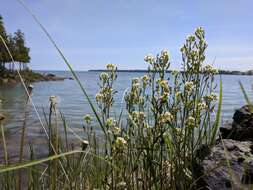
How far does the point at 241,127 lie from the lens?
5.20 m

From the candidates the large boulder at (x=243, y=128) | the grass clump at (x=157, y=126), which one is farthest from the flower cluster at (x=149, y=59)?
the large boulder at (x=243, y=128)

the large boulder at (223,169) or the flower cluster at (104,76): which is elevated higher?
the flower cluster at (104,76)

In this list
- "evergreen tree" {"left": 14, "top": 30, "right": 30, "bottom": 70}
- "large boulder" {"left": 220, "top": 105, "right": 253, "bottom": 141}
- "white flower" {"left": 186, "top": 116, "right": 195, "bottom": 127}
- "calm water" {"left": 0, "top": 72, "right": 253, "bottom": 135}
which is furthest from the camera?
"evergreen tree" {"left": 14, "top": 30, "right": 30, "bottom": 70}

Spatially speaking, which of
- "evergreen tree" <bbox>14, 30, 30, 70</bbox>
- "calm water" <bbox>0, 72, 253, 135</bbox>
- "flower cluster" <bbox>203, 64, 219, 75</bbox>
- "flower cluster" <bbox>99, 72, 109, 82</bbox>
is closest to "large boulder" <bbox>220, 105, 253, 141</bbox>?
"calm water" <bbox>0, 72, 253, 135</bbox>

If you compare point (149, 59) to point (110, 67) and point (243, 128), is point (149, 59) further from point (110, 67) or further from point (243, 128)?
point (243, 128)

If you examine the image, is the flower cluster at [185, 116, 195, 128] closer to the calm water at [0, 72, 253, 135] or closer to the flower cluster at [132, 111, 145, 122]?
the flower cluster at [132, 111, 145, 122]

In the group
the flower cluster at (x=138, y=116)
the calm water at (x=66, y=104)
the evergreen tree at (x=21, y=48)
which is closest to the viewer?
the flower cluster at (x=138, y=116)

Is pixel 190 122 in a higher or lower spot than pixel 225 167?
higher

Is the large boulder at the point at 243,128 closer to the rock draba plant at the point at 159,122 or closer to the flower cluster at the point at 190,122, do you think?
the rock draba plant at the point at 159,122

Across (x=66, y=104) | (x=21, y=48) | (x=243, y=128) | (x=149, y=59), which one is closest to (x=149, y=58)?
(x=149, y=59)

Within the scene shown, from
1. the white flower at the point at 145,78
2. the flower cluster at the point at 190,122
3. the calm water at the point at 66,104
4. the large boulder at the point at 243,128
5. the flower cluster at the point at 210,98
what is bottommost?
the calm water at the point at 66,104

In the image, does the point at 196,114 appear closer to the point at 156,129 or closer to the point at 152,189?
the point at 156,129

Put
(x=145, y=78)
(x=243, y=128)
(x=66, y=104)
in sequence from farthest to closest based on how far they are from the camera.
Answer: (x=66, y=104) → (x=243, y=128) → (x=145, y=78)

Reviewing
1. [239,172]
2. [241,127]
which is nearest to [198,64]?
[239,172]
